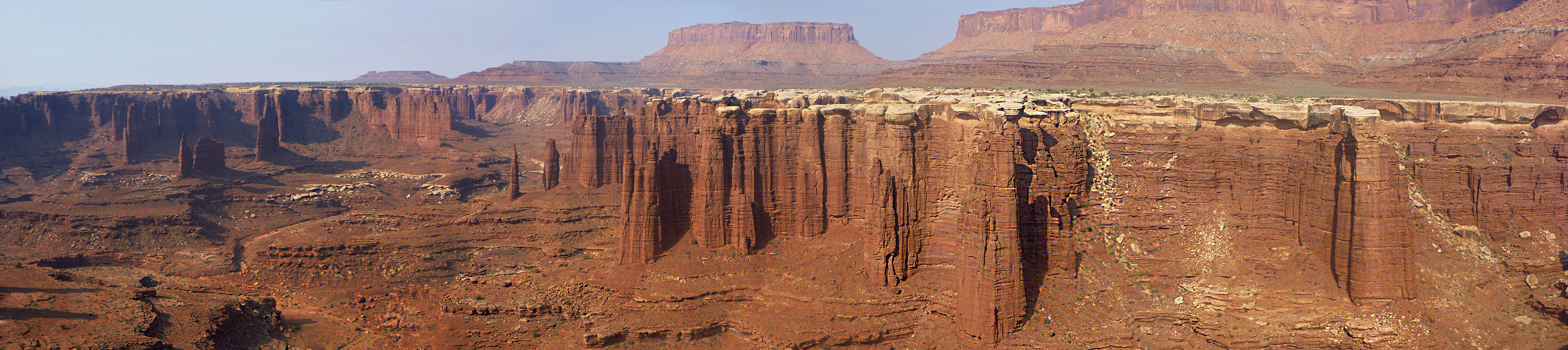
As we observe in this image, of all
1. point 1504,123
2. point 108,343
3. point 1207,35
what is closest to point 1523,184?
point 1504,123

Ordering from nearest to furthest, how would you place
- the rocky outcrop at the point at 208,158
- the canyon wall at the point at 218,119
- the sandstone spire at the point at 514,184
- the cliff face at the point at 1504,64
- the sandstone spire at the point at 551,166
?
the sandstone spire at the point at 514,184, the sandstone spire at the point at 551,166, the cliff face at the point at 1504,64, the rocky outcrop at the point at 208,158, the canyon wall at the point at 218,119

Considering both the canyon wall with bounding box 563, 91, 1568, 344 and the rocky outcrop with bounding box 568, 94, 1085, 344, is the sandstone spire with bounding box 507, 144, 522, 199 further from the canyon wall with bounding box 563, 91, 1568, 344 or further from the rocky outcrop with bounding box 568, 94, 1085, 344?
the canyon wall with bounding box 563, 91, 1568, 344

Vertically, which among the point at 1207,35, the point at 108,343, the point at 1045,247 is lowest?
the point at 108,343

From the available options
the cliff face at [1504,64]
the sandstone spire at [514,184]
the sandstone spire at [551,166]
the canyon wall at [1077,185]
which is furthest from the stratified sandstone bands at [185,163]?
the cliff face at [1504,64]

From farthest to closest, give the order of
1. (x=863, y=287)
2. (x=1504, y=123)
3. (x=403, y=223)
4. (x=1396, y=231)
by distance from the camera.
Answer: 1. (x=403, y=223)
2. (x=1504, y=123)
3. (x=863, y=287)
4. (x=1396, y=231)

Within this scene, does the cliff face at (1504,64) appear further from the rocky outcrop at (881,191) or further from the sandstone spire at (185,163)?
Result: the sandstone spire at (185,163)

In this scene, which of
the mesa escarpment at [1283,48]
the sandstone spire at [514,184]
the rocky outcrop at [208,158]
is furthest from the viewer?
the mesa escarpment at [1283,48]

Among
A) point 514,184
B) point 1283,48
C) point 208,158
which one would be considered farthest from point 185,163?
point 1283,48

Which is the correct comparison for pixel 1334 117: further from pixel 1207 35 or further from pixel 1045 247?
pixel 1207 35

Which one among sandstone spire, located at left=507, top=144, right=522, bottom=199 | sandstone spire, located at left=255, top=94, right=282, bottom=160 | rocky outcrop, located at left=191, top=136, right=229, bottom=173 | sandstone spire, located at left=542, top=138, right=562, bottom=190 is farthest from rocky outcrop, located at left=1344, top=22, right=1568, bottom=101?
sandstone spire, located at left=255, top=94, right=282, bottom=160
